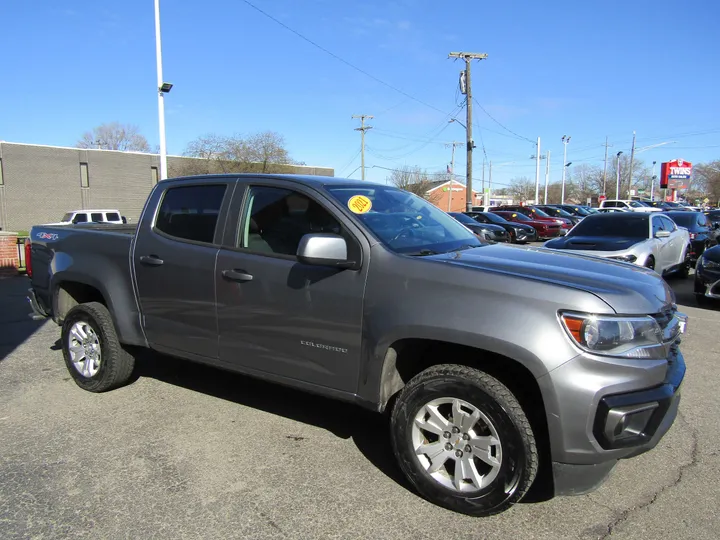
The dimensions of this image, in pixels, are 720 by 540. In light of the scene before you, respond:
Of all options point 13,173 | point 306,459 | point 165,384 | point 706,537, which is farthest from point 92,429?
point 13,173

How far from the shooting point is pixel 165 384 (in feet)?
16.4

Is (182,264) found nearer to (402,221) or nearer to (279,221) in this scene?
(279,221)

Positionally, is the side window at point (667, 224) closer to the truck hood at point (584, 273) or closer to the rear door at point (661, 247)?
the rear door at point (661, 247)

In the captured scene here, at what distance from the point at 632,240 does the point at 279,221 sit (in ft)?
27.4

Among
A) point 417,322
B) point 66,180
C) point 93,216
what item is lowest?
point 417,322

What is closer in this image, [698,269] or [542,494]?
[542,494]

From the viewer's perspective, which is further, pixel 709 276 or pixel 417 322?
pixel 709 276

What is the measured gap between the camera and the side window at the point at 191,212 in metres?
3.98

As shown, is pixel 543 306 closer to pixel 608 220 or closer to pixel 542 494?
pixel 542 494

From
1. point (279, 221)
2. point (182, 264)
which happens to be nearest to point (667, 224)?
point (279, 221)

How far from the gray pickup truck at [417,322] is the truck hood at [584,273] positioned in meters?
0.02

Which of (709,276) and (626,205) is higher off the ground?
(626,205)

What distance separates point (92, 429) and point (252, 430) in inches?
47.6

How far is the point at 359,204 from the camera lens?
3549mm
